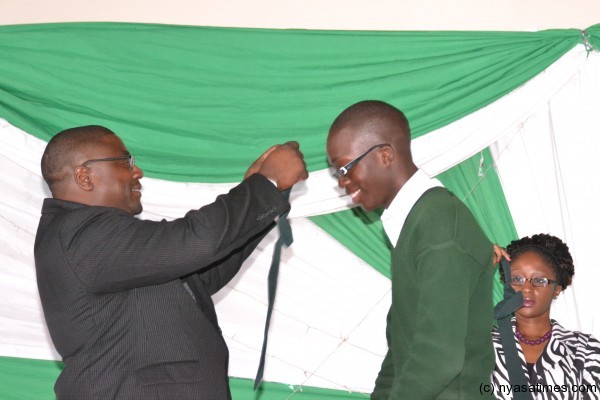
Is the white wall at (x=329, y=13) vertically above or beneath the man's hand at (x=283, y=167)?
above

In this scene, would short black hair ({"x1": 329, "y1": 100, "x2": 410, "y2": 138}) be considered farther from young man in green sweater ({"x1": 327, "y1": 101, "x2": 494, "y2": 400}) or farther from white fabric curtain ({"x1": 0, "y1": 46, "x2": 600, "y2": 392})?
white fabric curtain ({"x1": 0, "y1": 46, "x2": 600, "y2": 392})

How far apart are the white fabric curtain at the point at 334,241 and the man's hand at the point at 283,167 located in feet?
4.13

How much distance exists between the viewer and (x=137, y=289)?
2555mm

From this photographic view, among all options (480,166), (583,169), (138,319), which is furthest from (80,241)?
(583,169)

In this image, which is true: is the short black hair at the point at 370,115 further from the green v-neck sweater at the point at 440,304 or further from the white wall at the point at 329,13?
the white wall at the point at 329,13

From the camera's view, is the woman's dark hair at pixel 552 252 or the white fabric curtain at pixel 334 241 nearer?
the woman's dark hair at pixel 552 252

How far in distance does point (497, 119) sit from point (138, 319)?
216 centimetres

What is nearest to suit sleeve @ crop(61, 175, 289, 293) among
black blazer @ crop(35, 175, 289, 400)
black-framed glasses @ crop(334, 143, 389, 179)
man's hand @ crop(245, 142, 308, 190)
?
black blazer @ crop(35, 175, 289, 400)

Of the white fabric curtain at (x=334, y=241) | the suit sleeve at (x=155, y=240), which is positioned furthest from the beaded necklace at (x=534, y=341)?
the suit sleeve at (x=155, y=240)

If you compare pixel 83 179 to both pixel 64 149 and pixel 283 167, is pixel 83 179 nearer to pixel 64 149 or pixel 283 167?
pixel 64 149

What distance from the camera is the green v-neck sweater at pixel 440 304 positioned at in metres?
2.26

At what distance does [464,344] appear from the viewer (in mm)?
2311

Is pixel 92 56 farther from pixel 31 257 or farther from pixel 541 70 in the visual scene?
pixel 541 70

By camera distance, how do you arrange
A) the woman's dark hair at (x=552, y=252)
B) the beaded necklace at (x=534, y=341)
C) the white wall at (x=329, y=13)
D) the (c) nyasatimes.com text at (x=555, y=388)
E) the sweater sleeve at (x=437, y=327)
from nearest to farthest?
the sweater sleeve at (x=437, y=327) → the (c) nyasatimes.com text at (x=555, y=388) → the beaded necklace at (x=534, y=341) → the woman's dark hair at (x=552, y=252) → the white wall at (x=329, y=13)
